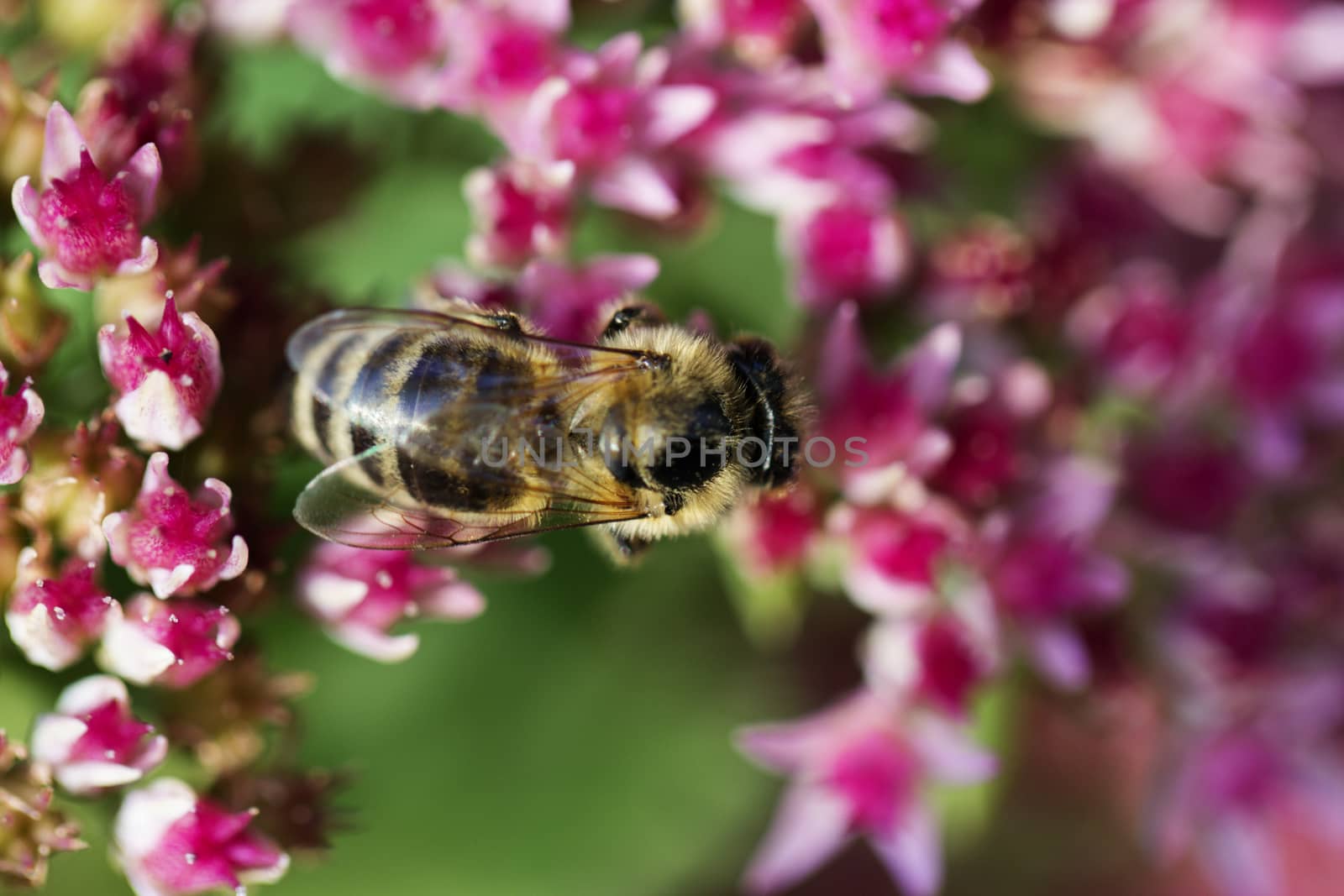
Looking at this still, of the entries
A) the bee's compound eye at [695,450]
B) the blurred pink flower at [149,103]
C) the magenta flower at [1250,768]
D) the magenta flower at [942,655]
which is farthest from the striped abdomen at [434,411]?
the magenta flower at [1250,768]

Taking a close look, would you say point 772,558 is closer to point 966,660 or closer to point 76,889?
point 966,660

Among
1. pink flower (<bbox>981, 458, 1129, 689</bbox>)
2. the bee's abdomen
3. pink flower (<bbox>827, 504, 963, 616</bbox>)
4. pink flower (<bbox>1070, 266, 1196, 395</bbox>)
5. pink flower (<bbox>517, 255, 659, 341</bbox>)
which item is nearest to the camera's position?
the bee's abdomen

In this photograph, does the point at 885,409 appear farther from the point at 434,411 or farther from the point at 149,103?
the point at 149,103

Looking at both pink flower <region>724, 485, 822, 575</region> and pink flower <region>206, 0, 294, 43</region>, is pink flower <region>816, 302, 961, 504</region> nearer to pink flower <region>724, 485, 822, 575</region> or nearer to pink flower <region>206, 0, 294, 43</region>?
pink flower <region>724, 485, 822, 575</region>

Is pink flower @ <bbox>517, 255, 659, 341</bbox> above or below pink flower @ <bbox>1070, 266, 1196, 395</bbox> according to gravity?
above

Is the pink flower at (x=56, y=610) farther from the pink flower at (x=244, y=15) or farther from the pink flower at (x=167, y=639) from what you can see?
the pink flower at (x=244, y=15)

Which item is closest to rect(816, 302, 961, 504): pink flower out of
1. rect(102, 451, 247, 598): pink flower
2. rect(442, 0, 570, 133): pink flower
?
rect(442, 0, 570, 133): pink flower

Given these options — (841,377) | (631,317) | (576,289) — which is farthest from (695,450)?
(841,377)
